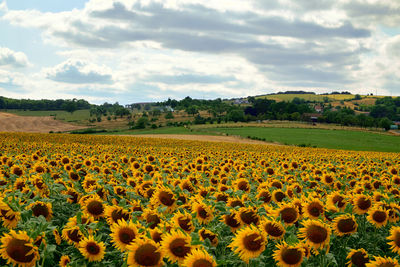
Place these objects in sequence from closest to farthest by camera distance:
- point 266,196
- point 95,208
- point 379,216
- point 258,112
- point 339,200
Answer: point 95,208, point 379,216, point 339,200, point 266,196, point 258,112

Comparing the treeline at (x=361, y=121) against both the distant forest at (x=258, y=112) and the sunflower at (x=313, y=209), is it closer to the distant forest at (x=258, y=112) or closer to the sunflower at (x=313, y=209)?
the distant forest at (x=258, y=112)

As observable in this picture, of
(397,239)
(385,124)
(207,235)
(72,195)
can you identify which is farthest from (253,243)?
(385,124)

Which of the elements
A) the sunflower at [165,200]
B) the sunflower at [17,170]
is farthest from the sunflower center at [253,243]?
the sunflower at [17,170]

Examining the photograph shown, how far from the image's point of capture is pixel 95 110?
166375 millimetres

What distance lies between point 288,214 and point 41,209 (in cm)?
375

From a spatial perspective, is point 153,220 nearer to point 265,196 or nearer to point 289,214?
point 289,214

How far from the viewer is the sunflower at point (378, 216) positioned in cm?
542

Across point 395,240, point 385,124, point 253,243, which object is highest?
point 385,124

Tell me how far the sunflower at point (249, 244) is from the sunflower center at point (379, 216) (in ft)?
9.58

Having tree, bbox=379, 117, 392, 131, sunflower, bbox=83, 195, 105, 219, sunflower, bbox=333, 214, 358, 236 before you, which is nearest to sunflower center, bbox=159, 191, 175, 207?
sunflower, bbox=83, 195, 105, 219

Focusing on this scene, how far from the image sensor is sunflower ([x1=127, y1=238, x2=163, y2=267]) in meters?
3.18

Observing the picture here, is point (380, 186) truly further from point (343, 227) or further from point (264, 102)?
point (264, 102)

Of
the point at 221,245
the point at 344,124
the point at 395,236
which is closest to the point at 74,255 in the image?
the point at 221,245

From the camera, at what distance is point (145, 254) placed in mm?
3182
